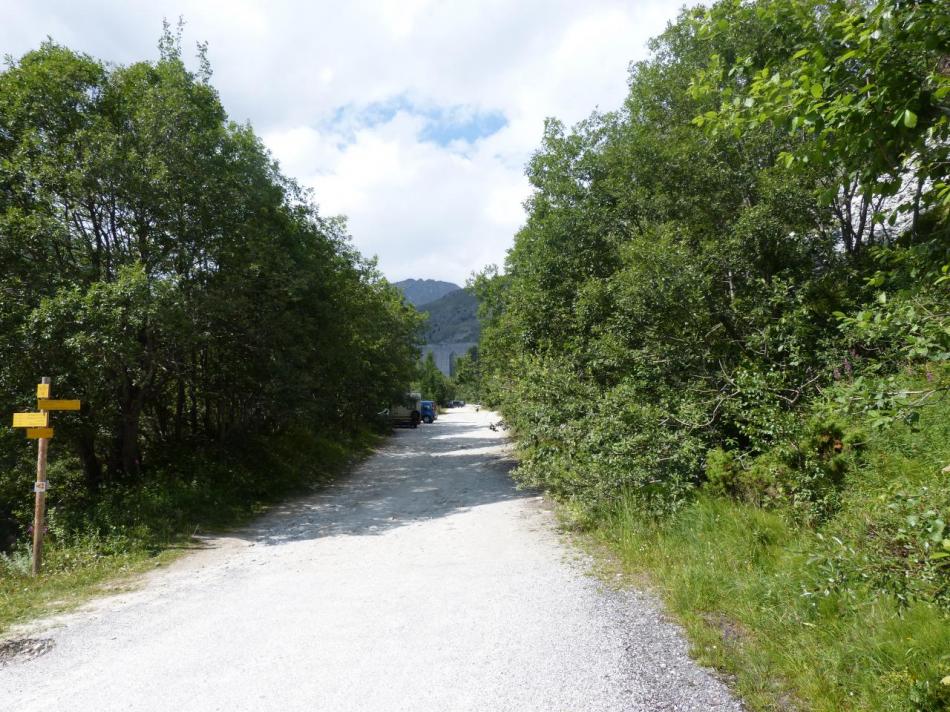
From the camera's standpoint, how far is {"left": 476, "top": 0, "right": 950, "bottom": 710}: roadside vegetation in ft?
11.0

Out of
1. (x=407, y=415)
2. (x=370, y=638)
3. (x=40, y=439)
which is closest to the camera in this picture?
(x=370, y=638)

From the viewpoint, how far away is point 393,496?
1258cm

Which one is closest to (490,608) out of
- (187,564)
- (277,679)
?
(277,679)

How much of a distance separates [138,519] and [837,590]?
982cm

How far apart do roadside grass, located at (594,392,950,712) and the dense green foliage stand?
8.56 meters

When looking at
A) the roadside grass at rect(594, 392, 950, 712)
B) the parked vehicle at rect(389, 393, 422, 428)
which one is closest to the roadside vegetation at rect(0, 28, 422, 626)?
the roadside grass at rect(594, 392, 950, 712)

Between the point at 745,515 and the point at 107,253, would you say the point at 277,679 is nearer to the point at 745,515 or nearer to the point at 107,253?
the point at 745,515

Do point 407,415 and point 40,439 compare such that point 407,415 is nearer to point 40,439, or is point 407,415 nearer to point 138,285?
point 138,285

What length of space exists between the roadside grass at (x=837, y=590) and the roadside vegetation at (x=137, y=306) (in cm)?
723

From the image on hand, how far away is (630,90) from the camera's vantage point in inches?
550

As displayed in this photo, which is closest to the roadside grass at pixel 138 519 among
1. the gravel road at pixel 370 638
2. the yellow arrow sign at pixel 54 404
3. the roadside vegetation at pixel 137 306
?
the roadside vegetation at pixel 137 306

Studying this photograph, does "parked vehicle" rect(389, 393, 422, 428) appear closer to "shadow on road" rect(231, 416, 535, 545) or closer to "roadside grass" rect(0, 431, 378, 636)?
"shadow on road" rect(231, 416, 535, 545)

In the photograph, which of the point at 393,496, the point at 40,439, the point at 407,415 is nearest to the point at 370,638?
the point at 40,439

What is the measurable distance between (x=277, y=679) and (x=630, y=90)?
14402mm
